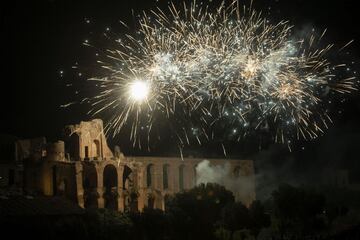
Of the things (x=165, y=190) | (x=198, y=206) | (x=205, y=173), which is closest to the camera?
(x=198, y=206)

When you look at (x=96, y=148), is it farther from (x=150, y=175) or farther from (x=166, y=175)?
(x=166, y=175)

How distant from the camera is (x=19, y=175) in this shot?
183 ft

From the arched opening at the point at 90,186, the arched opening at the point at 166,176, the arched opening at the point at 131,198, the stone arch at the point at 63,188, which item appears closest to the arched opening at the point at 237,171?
the arched opening at the point at 166,176

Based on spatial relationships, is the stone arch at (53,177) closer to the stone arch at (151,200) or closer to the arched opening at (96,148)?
the arched opening at (96,148)

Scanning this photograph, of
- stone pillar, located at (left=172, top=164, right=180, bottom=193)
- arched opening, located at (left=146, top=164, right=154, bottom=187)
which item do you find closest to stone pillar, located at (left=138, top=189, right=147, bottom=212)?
arched opening, located at (left=146, top=164, right=154, bottom=187)

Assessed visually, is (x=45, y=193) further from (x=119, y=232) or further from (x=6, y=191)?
(x=119, y=232)

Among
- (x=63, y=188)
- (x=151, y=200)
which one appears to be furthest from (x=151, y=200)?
(x=63, y=188)

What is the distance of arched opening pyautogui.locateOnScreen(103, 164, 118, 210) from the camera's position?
181ft

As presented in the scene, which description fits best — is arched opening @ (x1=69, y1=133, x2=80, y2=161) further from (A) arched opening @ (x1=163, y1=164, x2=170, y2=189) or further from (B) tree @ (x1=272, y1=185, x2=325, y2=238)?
(B) tree @ (x1=272, y1=185, x2=325, y2=238)

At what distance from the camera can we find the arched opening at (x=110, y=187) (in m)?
55.3

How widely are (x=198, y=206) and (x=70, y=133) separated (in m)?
14.0

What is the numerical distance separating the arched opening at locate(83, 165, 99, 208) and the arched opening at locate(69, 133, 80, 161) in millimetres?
2255

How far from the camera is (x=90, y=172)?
186ft

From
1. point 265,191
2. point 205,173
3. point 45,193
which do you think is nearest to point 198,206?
point 45,193
